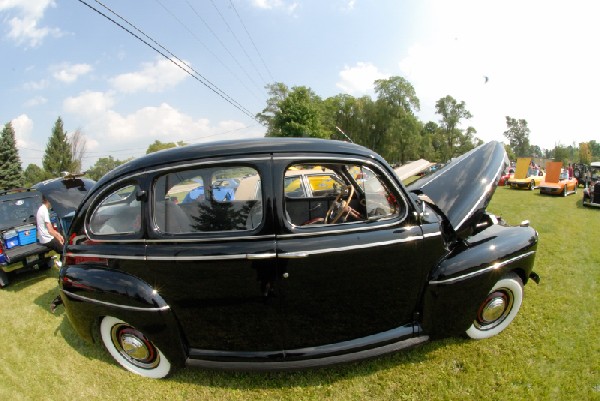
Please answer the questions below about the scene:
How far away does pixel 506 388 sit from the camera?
237 cm

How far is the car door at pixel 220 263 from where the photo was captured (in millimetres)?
2191

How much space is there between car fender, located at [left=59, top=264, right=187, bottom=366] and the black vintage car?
0.04 ft

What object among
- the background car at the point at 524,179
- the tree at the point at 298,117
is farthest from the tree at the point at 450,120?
the background car at the point at 524,179

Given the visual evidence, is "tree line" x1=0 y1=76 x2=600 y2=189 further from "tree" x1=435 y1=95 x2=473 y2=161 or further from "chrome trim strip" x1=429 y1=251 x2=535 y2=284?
"chrome trim strip" x1=429 y1=251 x2=535 y2=284

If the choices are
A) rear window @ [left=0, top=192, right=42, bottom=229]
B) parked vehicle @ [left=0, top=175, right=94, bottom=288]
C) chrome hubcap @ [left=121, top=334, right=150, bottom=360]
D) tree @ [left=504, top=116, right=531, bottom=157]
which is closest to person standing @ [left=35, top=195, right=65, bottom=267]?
parked vehicle @ [left=0, top=175, right=94, bottom=288]

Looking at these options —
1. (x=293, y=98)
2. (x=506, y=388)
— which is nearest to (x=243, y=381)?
(x=506, y=388)

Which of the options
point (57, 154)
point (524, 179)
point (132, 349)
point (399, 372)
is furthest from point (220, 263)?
point (57, 154)

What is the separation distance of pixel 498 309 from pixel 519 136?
369 ft

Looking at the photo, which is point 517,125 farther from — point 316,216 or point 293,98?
point 316,216

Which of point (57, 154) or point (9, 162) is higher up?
point (57, 154)

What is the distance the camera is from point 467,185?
9.31 ft

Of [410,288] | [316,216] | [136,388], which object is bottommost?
[136,388]

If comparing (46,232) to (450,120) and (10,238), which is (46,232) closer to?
(10,238)

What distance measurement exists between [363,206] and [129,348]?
8.31 feet
